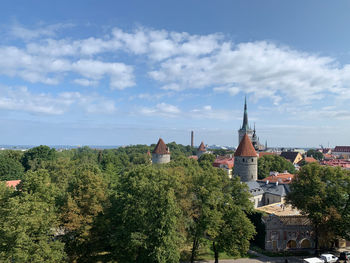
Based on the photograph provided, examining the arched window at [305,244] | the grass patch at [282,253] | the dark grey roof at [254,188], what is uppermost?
the dark grey roof at [254,188]

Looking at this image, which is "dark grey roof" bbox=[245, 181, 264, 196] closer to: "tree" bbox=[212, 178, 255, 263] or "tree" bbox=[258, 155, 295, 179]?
"tree" bbox=[258, 155, 295, 179]

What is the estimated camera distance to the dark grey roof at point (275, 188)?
3669 centimetres

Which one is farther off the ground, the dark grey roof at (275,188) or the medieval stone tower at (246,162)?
the medieval stone tower at (246,162)

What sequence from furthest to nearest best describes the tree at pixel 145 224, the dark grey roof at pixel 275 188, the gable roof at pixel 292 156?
the gable roof at pixel 292 156
the dark grey roof at pixel 275 188
the tree at pixel 145 224

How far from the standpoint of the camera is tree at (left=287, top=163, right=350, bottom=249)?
2211cm

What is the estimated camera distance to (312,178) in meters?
23.9

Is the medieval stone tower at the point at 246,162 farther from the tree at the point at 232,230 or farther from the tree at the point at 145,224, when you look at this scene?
the tree at the point at 145,224

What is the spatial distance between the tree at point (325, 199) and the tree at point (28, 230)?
838 inches

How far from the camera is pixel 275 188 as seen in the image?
3791 centimetres

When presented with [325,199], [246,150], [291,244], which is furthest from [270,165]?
[325,199]

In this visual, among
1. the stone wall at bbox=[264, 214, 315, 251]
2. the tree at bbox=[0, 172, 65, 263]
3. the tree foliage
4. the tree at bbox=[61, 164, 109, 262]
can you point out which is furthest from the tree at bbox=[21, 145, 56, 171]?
the stone wall at bbox=[264, 214, 315, 251]

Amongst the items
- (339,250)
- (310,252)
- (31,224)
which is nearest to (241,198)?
(310,252)

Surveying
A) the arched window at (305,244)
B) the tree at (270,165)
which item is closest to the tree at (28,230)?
the arched window at (305,244)

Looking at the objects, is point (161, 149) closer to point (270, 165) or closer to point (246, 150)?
point (246, 150)
